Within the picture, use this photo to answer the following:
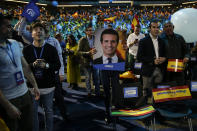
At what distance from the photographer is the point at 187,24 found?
3.77m

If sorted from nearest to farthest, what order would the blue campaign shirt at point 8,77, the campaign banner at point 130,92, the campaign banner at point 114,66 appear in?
the blue campaign shirt at point 8,77 → the campaign banner at point 130,92 → the campaign banner at point 114,66

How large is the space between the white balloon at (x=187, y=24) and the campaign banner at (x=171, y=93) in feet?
5.94

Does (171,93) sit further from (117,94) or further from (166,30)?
(166,30)

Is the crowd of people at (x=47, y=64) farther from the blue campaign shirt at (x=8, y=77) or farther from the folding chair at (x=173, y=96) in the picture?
the folding chair at (x=173, y=96)

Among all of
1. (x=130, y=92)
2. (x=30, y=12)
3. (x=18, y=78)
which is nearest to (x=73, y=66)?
(x=30, y=12)

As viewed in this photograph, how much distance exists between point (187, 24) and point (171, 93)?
205 centimetres

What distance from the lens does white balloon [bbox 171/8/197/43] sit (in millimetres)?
3750

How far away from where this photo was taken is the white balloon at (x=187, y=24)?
375cm

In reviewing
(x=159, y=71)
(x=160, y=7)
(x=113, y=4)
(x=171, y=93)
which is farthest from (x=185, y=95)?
(x=160, y=7)

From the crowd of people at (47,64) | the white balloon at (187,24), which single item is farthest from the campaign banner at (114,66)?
the white balloon at (187,24)

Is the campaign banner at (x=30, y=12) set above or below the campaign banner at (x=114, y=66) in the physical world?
above

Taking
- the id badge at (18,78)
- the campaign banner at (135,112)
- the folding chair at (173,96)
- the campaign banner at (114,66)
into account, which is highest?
the id badge at (18,78)

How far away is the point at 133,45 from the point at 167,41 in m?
1.82

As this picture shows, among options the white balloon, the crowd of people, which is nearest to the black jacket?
the crowd of people
